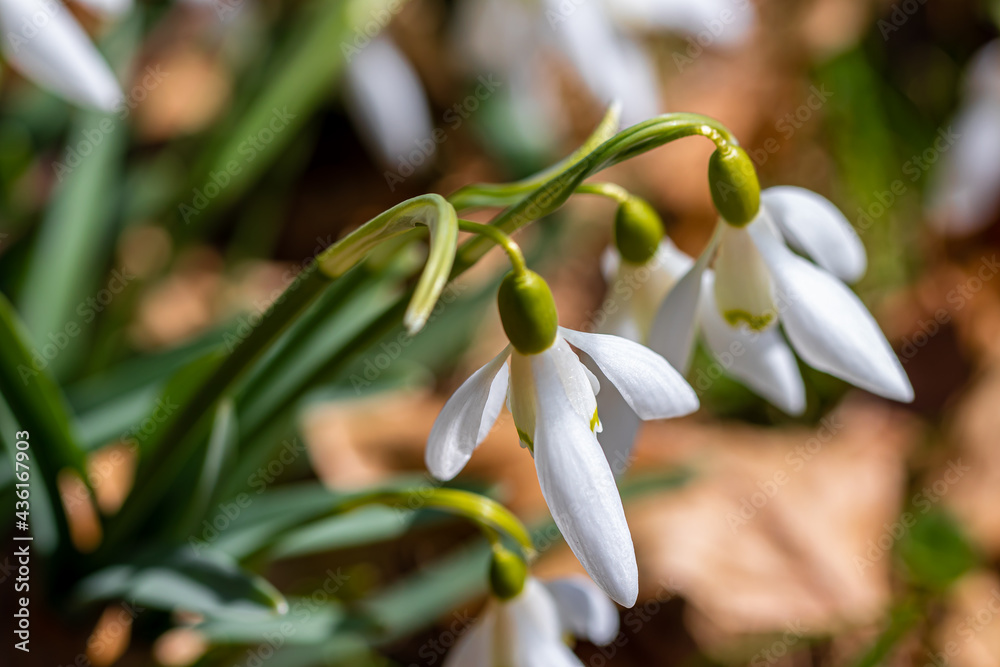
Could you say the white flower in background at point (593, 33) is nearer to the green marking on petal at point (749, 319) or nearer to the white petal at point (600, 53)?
the white petal at point (600, 53)

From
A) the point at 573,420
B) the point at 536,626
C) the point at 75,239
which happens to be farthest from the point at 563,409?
the point at 75,239

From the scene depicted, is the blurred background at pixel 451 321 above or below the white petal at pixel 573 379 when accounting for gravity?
below

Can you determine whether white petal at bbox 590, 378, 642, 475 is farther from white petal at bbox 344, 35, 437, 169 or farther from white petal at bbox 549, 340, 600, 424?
white petal at bbox 344, 35, 437, 169

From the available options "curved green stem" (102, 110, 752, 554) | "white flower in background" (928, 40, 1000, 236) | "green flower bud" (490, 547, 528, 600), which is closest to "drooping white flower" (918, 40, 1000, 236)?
"white flower in background" (928, 40, 1000, 236)

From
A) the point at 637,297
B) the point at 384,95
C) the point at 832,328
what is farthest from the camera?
the point at 384,95

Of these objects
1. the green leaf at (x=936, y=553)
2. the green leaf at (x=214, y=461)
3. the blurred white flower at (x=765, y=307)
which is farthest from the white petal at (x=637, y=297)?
the green leaf at (x=936, y=553)

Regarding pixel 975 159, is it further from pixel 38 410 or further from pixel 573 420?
pixel 38 410
